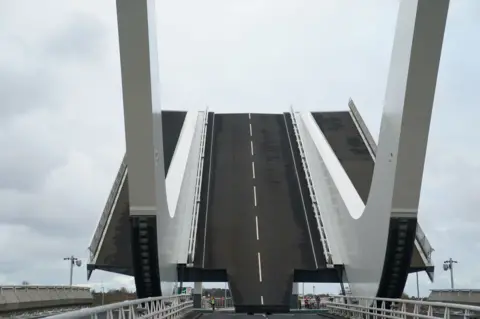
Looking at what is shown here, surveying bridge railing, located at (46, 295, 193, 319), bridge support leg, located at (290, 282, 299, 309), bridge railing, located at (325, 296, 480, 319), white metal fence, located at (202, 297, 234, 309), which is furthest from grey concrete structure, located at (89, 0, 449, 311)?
white metal fence, located at (202, 297, 234, 309)

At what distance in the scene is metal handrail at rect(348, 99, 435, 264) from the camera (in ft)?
→ 62.3

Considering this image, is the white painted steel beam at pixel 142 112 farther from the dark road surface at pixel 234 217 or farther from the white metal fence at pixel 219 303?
the white metal fence at pixel 219 303

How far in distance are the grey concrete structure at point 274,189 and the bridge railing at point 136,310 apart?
829mm

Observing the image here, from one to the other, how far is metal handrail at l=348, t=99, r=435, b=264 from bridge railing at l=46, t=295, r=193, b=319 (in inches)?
330

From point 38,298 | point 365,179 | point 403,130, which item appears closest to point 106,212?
point 38,298

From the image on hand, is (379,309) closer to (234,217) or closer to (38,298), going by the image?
(234,217)

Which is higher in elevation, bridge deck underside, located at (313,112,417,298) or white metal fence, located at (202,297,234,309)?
A: bridge deck underside, located at (313,112,417,298)

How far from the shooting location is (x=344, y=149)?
26.1 m

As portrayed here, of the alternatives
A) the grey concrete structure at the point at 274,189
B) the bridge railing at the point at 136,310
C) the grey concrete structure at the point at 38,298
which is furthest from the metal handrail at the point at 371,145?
the grey concrete structure at the point at 38,298

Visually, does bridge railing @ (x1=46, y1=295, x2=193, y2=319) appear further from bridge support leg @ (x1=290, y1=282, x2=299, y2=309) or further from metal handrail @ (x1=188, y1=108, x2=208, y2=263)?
bridge support leg @ (x1=290, y1=282, x2=299, y2=309)

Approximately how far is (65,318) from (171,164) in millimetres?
19946

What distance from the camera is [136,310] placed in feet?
35.9

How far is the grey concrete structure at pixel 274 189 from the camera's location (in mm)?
11422

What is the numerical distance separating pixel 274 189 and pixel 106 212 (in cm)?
723
